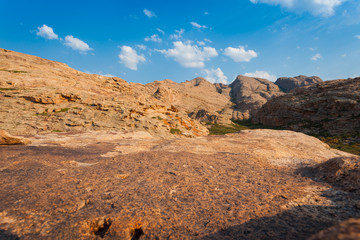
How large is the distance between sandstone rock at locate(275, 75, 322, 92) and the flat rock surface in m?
193

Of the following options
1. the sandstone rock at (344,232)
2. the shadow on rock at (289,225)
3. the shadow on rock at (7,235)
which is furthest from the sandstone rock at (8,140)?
the sandstone rock at (344,232)

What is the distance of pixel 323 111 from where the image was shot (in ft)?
157

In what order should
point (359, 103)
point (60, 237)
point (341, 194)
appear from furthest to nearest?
point (359, 103) < point (341, 194) < point (60, 237)

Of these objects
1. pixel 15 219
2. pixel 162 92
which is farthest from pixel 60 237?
pixel 162 92

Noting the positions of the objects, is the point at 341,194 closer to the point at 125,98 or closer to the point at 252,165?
the point at 252,165

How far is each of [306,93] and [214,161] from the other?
73.7 metres

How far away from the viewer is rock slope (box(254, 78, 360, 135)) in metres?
40.3

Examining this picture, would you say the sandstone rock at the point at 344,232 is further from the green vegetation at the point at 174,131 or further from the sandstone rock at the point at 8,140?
the green vegetation at the point at 174,131

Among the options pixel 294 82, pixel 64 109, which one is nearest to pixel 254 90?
pixel 294 82

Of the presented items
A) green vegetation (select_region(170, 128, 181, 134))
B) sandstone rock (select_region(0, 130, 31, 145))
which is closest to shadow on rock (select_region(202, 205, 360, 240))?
sandstone rock (select_region(0, 130, 31, 145))

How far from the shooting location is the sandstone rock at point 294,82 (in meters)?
157

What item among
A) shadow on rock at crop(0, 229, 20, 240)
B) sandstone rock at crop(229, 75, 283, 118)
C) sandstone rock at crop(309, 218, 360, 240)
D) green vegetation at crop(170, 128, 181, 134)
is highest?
sandstone rock at crop(229, 75, 283, 118)

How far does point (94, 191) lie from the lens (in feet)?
14.6

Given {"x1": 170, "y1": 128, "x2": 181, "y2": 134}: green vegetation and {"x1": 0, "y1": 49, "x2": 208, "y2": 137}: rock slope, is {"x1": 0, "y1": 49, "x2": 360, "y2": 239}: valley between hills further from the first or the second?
{"x1": 170, "y1": 128, "x2": 181, "y2": 134}: green vegetation
